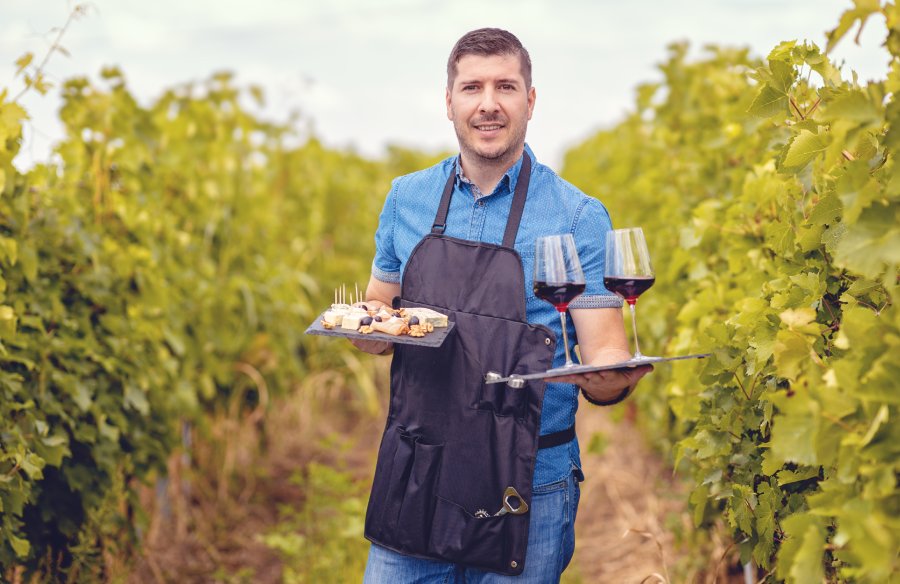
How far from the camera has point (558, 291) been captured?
7.03 feet

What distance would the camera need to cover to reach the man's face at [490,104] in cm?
243

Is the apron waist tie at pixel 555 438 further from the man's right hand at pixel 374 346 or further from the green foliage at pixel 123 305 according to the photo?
the green foliage at pixel 123 305

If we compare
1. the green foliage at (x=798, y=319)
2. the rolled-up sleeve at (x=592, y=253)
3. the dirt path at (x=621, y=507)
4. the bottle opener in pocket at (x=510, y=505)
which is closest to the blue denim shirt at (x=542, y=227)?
the rolled-up sleeve at (x=592, y=253)

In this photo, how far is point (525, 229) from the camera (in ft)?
8.00

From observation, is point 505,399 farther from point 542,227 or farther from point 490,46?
point 490,46

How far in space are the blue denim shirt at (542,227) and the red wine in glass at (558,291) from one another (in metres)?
0.22

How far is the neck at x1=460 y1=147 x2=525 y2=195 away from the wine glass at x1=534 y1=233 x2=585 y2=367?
39cm

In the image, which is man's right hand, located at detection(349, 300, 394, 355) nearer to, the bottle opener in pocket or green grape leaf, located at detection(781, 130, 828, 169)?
the bottle opener in pocket

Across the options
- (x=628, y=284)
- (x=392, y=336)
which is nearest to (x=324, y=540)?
(x=392, y=336)

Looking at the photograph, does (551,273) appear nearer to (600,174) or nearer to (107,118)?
(107,118)

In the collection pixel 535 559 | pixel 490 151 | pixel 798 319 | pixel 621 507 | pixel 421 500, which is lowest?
pixel 621 507

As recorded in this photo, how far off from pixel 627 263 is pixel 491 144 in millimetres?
506

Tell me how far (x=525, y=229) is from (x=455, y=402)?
1.51 feet

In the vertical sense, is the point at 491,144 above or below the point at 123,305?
above
